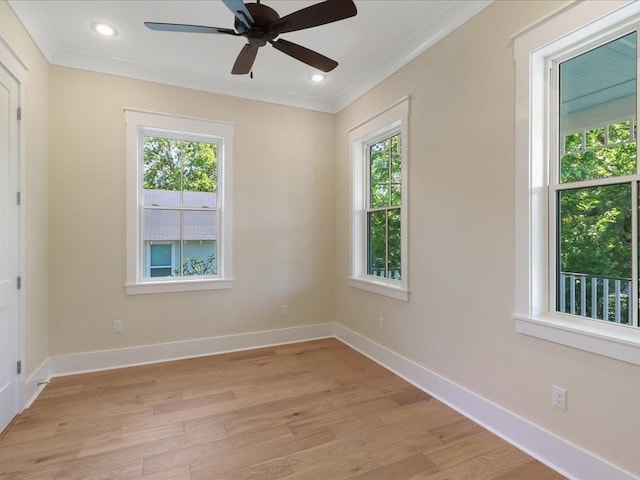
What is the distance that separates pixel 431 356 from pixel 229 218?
245 centimetres

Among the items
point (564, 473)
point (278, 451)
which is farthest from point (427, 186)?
point (278, 451)

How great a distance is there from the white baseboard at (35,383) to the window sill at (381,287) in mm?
2978

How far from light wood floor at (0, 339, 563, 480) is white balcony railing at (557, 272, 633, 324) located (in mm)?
908

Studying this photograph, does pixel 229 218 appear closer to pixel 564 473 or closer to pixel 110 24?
pixel 110 24

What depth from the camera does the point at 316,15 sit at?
5.82ft

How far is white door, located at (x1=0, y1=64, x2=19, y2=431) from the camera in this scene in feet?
7.22

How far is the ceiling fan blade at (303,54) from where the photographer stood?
80.8 inches

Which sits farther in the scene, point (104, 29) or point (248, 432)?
point (104, 29)

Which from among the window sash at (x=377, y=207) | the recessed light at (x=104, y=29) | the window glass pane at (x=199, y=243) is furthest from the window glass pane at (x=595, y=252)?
the recessed light at (x=104, y=29)

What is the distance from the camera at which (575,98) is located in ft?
6.37

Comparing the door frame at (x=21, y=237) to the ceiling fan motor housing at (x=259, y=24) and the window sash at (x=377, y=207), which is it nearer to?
the ceiling fan motor housing at (x=259, y=24)

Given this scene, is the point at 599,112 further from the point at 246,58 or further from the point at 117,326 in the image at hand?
the point at 117,326

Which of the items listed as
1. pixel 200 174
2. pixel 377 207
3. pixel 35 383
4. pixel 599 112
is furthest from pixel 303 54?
pixel 35 383

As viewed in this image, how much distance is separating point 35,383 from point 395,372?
3.04 meters
